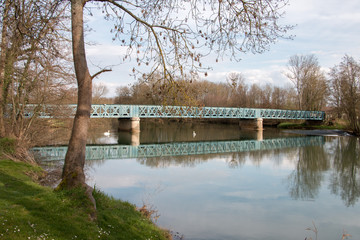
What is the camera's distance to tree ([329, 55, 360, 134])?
31250 mm

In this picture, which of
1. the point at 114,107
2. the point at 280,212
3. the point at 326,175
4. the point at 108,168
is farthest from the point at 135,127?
the point at 280,212

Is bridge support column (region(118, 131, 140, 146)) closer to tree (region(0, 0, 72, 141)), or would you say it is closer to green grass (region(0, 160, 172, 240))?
tree (region(0, 0, 72, 141))

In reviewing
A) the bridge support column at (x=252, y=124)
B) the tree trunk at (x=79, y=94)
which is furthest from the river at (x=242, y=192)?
the bridge support column at (x=252, y=124)

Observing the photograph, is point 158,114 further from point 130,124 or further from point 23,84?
point 23,84

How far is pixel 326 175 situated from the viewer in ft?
47.9

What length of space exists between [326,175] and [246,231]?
28.3 feet

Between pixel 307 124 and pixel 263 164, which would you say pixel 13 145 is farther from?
pixel 307 124

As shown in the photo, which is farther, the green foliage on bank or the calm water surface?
the green foliage on bank

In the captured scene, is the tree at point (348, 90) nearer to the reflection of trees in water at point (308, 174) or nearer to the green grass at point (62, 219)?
the reflection of trees in water at point (308, 174)

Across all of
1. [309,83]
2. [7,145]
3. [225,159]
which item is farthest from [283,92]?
[7,145]

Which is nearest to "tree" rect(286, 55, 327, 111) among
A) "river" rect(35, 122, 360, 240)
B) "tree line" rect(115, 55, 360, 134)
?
"tree line" rect(115, 55, 360, 134)

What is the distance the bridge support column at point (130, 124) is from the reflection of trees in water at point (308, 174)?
21442 mm

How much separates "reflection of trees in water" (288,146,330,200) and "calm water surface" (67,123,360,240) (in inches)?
1.2

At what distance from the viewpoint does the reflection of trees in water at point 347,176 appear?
36.8 feet
